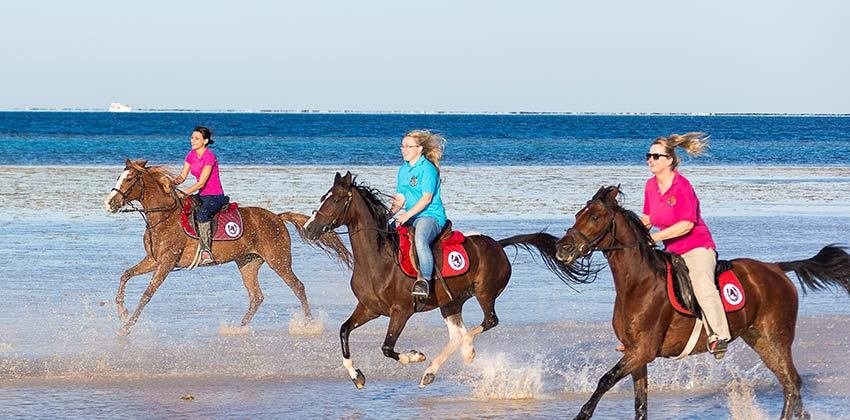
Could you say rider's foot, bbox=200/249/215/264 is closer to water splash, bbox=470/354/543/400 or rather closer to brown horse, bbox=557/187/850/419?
water splash, bbox=470/354/543/400

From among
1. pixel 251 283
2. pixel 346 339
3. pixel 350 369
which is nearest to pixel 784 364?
pixel 350 369

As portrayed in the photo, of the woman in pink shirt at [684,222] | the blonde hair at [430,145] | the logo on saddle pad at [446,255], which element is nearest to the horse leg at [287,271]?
the logo on saddle pad at [446,255]

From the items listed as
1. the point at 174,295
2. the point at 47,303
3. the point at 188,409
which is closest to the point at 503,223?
the point at 174,295

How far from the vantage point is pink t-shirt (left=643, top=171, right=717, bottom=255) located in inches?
342

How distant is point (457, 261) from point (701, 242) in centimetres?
257

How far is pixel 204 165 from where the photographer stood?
1382 cm

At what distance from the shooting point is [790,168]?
153ft

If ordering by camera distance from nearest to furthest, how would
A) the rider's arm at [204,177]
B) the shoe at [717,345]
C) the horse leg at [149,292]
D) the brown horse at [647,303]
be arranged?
1. the brown horse at [647,303]
2. the shoe at [717,345]
3. the horse leg at [149,292]
4. the rider's arm at [204,177]

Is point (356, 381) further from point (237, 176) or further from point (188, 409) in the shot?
point (237, 176)

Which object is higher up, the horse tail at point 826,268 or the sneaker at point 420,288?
the horse tail at point 826,268

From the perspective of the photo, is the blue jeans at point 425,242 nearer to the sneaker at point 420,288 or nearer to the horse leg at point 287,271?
the sneaker at point 420,288

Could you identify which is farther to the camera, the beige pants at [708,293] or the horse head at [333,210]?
the horse head at [333,210]

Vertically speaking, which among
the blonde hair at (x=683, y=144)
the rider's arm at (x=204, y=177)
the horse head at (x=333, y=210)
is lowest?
the rider's arm at (x=204, y=177)

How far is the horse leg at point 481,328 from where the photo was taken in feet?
35.9
